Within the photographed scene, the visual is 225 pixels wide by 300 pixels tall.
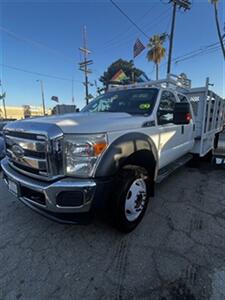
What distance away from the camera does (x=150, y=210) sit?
3125 mm

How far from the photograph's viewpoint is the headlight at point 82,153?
1.88 metres

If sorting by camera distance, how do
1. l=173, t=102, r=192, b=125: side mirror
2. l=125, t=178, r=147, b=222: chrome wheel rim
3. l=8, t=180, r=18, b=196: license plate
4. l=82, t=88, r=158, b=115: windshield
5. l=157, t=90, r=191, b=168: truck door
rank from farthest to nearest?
l=157, t=90, r=191, b=168: truck door → l=82, t=88, r=158, b=115: windshield → l=173, t=102, r=192, b=125: side mirror → l=125, t=178, r=147, b=222: chrome wheel rim → l=8, t=180, r=18, b=196: license plate

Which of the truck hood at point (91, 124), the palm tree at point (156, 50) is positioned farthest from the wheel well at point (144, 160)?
the palm tree at point (156, 50)

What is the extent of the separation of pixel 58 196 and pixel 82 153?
494 millimetres

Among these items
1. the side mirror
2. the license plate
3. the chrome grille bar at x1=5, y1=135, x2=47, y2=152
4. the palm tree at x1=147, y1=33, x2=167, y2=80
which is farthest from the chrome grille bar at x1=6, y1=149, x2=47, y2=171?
the palm tree at x1=147, y1=33, x2=167, y2=80

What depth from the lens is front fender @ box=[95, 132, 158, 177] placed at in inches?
76.9

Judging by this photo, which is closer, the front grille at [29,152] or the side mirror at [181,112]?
the front grille at [29,152]

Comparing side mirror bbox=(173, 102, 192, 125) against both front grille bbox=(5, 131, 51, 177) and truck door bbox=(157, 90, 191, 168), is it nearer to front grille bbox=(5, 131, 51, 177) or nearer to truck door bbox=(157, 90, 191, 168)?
truck door bbox=(157, 90, 191, 168)

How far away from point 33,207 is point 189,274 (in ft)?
5.93

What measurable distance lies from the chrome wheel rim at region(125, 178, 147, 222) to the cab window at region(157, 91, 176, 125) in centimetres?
111

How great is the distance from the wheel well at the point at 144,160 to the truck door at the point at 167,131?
40 centimetres

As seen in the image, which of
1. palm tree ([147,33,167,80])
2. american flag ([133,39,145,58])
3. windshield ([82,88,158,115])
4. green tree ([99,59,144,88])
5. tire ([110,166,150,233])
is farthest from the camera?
green tree ([99,59,144,88])

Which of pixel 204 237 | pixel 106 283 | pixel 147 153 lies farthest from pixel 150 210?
pixel 106 283

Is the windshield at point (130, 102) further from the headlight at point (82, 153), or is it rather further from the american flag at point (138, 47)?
the american flag at point (138, 47)
